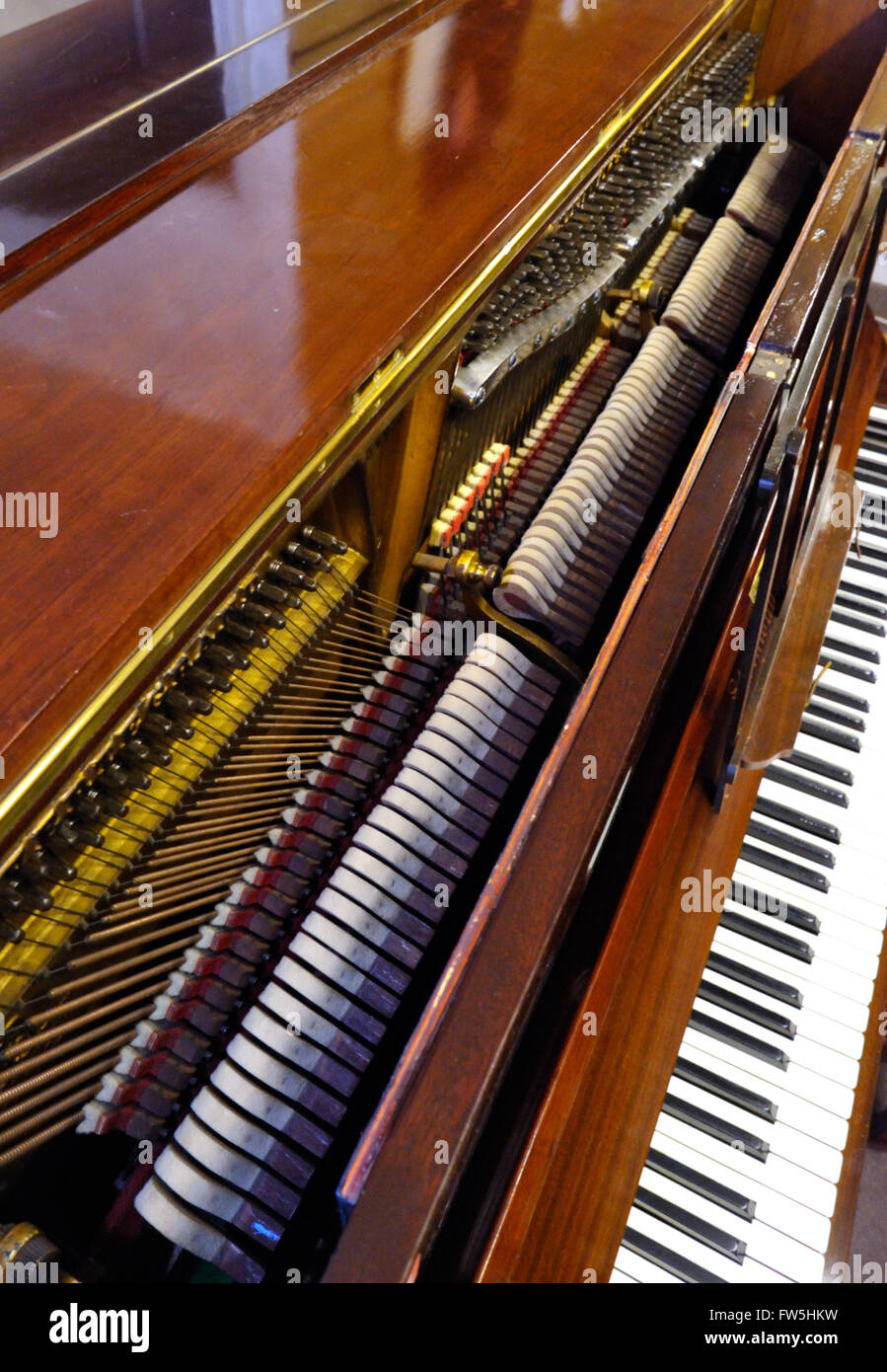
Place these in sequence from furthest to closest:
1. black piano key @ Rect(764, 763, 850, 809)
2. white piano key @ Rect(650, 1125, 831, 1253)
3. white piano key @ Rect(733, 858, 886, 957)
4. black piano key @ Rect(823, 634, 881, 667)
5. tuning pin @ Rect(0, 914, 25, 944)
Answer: black piano key @ Rect(823, 634, 881, 667) < black piano key @ Rect(764, 763, 850, 809) < white piano key @ Rect(733, 858, 886, 957) < white piano key @ Rect(650, 1125, 831, 1253) < tuning pin @ Rect(0, 914, 25, 944)

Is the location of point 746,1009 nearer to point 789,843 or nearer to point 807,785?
point 789,843

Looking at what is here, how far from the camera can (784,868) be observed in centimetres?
209

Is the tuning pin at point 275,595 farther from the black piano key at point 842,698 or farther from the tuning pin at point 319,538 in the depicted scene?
the black piano key at point 842,698

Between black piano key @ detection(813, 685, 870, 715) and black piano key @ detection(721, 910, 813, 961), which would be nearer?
black piano key @ detection(721, 910, 813, 961)

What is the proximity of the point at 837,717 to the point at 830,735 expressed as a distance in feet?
0.22

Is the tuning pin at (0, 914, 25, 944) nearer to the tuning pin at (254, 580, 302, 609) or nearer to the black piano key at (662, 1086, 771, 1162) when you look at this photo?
the tuning pin at (254, 580, 302, 609)

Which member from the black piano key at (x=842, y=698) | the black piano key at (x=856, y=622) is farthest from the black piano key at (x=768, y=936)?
the black piano key at (x=856, y=622)

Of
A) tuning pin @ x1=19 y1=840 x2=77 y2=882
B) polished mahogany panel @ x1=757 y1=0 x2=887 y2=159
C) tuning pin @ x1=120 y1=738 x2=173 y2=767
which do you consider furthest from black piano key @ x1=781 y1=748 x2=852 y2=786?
polished mahogany panel @ x1=757 y1=0 x2=887 y2=159

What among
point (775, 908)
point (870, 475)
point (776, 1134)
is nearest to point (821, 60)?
point (870, 475)

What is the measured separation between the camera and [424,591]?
6.77 feet

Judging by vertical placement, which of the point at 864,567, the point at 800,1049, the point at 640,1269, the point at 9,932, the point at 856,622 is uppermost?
the point at 864,567

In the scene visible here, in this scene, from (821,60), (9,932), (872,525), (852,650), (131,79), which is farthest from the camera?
(821,60)

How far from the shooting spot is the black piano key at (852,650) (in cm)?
253

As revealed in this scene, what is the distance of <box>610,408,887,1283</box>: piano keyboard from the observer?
164 cm
